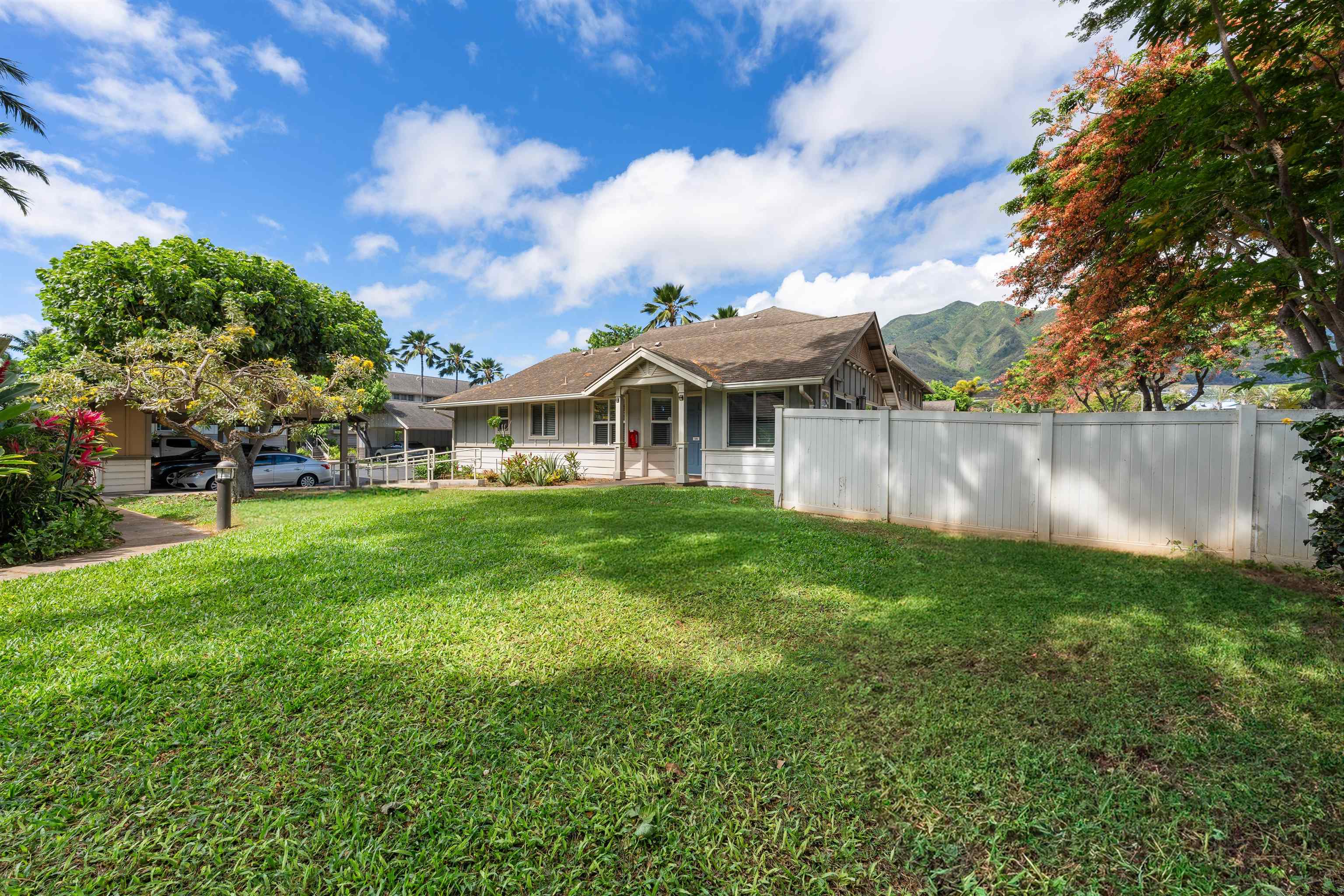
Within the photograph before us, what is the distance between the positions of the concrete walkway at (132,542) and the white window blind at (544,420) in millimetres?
10061

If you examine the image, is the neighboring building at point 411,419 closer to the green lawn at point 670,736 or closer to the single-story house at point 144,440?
the single-story house at point 144,440

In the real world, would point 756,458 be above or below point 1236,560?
above

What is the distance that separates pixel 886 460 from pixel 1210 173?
4.76m

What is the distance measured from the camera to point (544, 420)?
18.3 m

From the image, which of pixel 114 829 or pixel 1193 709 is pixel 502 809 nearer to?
pixel 114 829

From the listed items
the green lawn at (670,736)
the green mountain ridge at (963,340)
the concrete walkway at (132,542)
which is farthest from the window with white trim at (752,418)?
the green mountain ridge at (963,340)

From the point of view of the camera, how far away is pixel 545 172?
51.0 ft

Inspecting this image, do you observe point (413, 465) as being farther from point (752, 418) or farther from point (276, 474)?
point (752, 418)

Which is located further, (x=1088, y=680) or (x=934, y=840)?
(x=1088, y=680)

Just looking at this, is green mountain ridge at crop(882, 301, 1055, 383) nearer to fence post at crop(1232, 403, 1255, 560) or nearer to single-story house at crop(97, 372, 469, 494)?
single-story house at crop(97, 372, 469, 494)

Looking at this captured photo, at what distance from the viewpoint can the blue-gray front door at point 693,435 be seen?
14797mm

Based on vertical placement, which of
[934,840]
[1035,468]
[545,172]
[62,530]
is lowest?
[934,840]

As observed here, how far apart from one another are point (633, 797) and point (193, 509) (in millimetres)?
12771

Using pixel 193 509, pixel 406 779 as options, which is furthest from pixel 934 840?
pixel 193 509
